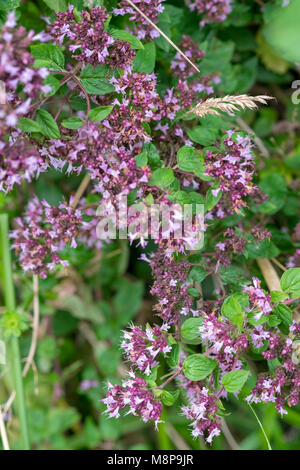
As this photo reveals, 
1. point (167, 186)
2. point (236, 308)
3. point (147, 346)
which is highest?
point (167, 186)

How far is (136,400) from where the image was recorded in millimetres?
1458

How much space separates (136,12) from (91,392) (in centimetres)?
207

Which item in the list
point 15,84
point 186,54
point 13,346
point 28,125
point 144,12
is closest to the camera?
point 15,84

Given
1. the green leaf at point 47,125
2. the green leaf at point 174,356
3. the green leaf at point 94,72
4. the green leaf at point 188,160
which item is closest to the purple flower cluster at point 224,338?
the green leaf at point 174,356

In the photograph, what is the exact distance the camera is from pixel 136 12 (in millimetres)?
1704

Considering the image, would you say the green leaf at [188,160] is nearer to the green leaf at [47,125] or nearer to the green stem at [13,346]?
the green leaf at [47,125]

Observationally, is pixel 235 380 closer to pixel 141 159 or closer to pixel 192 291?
pixel 192 291

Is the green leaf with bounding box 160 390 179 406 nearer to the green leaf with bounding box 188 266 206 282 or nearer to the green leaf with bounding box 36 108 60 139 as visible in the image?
the green leaf with bounding box 188 266 206 282

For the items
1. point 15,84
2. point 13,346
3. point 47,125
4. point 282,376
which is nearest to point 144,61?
point 47,125

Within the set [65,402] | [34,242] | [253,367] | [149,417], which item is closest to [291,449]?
[253,367]

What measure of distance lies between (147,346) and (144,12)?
1232 mm

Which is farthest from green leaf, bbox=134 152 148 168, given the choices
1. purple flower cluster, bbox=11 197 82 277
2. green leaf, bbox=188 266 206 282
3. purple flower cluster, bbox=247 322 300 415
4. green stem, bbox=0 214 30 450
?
green stem, bbox=0 214 30 450

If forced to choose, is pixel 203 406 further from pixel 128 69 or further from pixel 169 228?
pixel 128 69

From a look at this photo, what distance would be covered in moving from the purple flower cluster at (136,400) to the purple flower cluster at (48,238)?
54 cm
